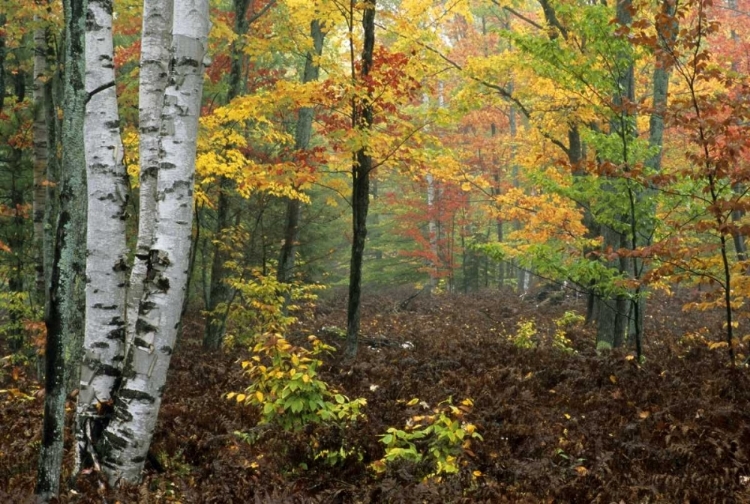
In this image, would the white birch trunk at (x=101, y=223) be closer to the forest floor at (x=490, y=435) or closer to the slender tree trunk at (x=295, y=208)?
the forest floor at (x=490, y=435)

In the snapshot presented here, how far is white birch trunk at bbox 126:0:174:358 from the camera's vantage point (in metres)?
5.18

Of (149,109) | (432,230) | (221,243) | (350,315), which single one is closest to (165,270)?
(149,109)

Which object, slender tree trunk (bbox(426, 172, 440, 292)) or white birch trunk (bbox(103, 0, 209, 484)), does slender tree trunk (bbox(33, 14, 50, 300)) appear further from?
slender tree trunk (bbox(426, 172, 440, 292))

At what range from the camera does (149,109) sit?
530 cm

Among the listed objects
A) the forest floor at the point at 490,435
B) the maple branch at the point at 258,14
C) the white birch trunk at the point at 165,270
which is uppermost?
the maple branch at the point at 258,14

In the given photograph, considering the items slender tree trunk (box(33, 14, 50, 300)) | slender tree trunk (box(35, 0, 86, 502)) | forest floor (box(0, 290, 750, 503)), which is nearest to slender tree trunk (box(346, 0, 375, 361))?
forest floor (box(0, 290, 750, 503))

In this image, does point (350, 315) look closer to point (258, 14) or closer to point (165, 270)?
point (165, 270)

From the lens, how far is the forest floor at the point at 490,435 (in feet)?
13.4

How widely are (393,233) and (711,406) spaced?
800 inches

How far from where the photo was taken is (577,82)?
808cm

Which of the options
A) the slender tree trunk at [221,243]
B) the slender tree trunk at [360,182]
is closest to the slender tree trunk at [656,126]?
the slender tree trunk at [360,182]

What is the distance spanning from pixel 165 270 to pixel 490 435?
3224mm

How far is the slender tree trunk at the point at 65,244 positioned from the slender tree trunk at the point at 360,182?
5.26 metres

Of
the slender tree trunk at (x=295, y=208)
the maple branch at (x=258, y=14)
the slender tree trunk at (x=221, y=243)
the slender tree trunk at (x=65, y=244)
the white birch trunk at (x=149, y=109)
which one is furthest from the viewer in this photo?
the slender tree trunk at (x=295, y=208)
